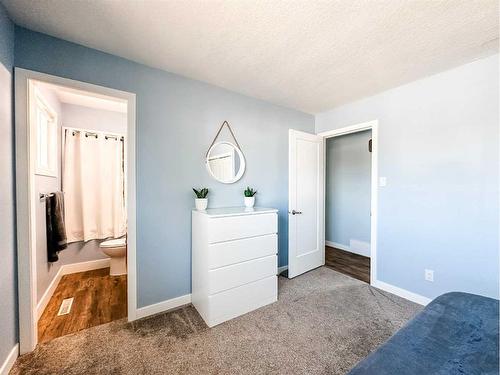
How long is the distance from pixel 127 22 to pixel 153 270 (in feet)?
6.57

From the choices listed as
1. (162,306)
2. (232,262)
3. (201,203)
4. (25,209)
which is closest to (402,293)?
(232,262)

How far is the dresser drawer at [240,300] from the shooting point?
1890 mm

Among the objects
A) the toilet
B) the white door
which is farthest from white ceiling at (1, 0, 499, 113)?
the toilet

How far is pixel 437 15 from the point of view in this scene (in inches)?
55.9

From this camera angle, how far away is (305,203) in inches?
119

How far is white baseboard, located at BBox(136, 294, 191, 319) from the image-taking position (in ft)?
6.58

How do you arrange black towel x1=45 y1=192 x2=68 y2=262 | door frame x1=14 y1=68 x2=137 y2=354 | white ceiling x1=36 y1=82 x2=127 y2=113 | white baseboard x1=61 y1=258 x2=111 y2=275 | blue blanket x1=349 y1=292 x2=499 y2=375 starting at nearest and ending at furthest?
blue blanket x1=349 y1=292 x2=499 y2=375 < door frame x1=14 y1=68 x2=137 y2=354 < black towel x1=45 y1=192 x2=68 y2=262 < white ceiling x1=36 y1=82 x2=127 y2=113 < white baseboard x1=61 y1=258 x2=111 y2=275

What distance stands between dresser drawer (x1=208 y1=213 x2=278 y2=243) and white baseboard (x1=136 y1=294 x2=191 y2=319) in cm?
83

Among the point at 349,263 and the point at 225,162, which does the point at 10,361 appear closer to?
the point at 225,162

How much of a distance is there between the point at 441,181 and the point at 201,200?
7.77ft

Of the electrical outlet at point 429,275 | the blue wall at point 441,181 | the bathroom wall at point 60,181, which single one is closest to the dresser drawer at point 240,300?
the blue wall at point 441,181

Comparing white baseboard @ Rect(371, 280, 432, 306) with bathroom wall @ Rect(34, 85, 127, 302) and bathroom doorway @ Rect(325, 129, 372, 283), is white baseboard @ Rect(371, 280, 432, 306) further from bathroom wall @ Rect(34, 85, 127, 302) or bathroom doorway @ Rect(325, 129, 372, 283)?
bathroom wall @ Rect(34, 85, 127, 302)

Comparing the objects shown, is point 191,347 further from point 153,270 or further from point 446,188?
point 446,188

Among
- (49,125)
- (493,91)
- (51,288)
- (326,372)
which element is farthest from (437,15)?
(51,288)
